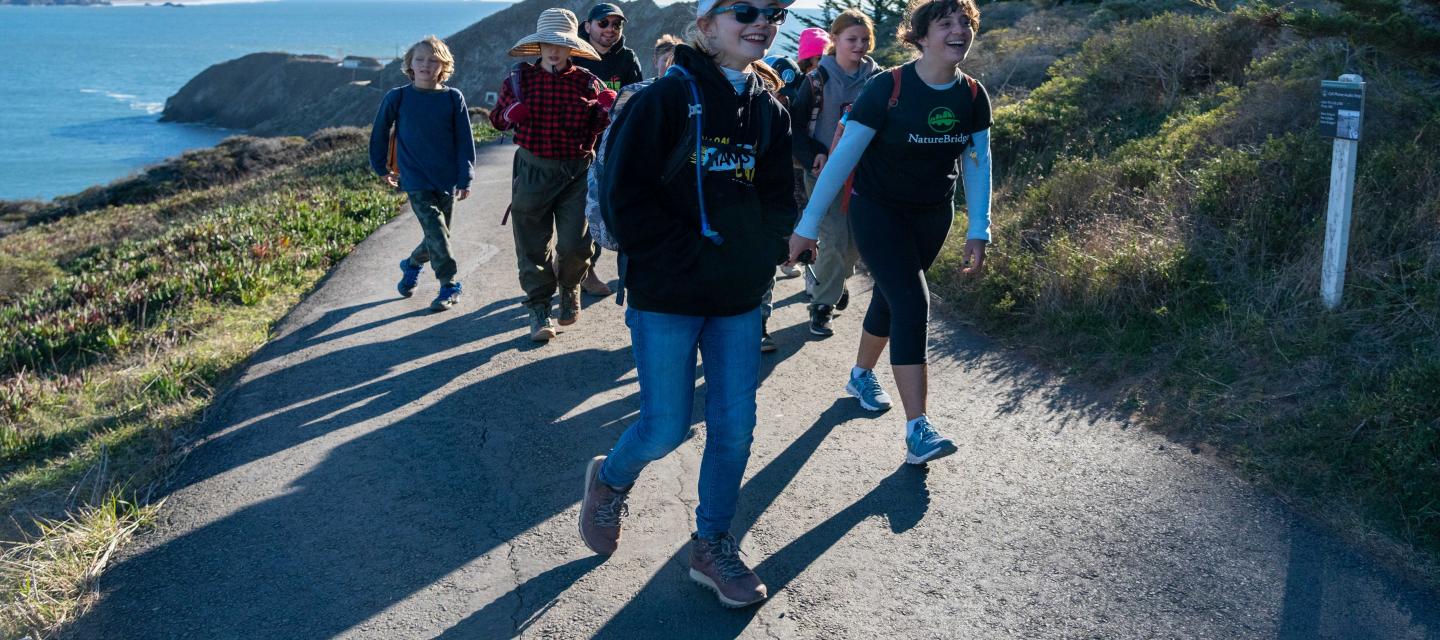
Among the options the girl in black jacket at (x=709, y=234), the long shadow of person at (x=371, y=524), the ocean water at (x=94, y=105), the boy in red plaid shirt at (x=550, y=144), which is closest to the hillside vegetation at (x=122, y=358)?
the long shadow of person at (x=371, y=524)

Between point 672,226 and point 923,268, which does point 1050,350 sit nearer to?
point 923,268

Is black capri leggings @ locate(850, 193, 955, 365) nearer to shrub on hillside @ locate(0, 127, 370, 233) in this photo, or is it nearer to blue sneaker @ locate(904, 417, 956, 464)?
blue sneaker @ locate(904, 417, 956, 464)

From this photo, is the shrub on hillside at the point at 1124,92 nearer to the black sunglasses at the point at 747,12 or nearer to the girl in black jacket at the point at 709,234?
the girl in black jacket at the point at 709,234

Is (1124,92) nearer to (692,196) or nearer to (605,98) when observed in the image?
(605,98)

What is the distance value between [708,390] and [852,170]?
1.42 metres

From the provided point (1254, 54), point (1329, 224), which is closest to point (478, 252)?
point (1329, 224)

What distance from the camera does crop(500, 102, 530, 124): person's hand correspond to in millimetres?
6160

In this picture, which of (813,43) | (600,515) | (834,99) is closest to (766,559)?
(600,515)

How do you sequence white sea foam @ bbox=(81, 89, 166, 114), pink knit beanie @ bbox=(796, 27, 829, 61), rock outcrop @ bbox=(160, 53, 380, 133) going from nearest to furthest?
pink knit beanie @ bbox=(796, 27, 829, 61) → rock outcrop @ bbox=(160, 53, 380, 133) → white sea foam @ bbox=(81, 89, 166, 114)

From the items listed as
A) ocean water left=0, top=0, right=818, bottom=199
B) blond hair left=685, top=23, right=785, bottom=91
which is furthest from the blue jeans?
ocean water left=0, top=0, right=818, bottom=199

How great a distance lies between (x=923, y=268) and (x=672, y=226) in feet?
5.90

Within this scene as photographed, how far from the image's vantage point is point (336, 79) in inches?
2889

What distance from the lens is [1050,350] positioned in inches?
237

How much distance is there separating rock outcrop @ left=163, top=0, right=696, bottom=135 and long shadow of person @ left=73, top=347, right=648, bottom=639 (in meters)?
31.2
